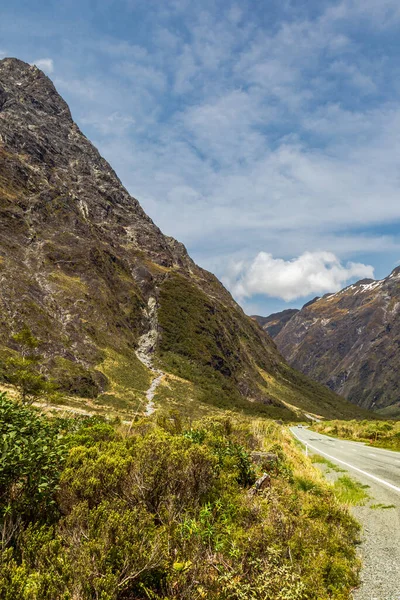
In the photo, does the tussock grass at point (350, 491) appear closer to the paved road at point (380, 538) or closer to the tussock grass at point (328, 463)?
the paved road at point (380, 538)

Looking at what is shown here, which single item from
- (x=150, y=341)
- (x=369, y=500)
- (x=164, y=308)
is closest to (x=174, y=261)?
(x=164, y=308)

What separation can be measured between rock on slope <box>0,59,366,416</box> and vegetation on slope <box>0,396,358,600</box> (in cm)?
5796

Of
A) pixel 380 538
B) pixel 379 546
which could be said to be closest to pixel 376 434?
pixel 380 538

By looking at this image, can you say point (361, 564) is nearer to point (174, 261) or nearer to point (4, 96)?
point (174, 261)

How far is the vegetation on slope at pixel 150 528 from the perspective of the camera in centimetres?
373

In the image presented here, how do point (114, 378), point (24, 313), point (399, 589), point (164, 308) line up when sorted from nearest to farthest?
point (399, 589)
point (24, 313)
point (114, 378)
point (164, 308)

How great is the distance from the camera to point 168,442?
6801mm

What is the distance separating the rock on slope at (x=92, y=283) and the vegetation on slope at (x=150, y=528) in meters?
58.0

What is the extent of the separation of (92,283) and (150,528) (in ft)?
326

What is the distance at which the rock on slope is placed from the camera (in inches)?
2990

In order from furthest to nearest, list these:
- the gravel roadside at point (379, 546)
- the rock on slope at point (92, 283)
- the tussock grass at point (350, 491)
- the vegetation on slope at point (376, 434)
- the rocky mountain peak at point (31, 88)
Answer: the rocky mountain peak at point (31, 88) < the rock on slope at point (92, 283) < the vegetation on slope at point (376, 434) < the tussock grass at point (350, 491) < the gravel roadside at point (379, 546)

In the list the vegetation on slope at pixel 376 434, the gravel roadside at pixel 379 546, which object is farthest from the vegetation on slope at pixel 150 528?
the vegetation on slope at pixel 376 434

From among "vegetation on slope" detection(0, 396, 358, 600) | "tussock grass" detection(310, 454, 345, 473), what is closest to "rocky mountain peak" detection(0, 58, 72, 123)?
"tussock grass" detection(310, 454, 345, 473)

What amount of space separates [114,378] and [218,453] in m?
71.9
